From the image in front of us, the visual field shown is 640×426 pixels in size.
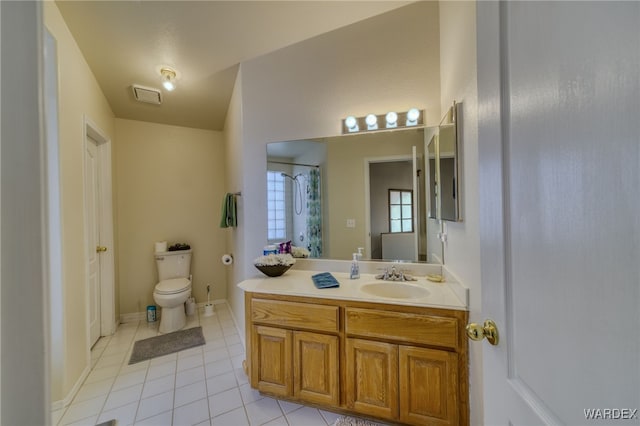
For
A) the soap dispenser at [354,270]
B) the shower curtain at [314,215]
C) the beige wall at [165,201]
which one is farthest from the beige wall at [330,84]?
the beige wall at [165,201]

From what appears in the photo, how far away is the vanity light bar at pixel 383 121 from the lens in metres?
1.88

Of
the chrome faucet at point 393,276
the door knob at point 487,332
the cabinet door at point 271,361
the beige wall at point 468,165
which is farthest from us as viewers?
Result: the chrome faucet at point 393,276

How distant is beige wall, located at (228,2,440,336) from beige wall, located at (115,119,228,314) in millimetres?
1390

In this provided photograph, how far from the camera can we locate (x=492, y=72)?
0.66m

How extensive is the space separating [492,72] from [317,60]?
177cm

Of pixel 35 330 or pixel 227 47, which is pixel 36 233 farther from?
pixel 227 47

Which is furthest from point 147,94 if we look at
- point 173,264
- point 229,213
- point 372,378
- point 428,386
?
point 428,386

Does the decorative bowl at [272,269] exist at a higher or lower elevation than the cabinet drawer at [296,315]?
higher

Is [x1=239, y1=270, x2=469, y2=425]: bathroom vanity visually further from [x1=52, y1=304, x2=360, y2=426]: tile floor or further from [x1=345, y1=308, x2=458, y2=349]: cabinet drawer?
[x1=52, y1=304, x2=360, y2=426]: tile floor

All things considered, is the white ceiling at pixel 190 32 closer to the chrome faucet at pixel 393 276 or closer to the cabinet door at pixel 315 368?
the chrome faucet at pixel 393 276

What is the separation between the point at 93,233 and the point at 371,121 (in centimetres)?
290

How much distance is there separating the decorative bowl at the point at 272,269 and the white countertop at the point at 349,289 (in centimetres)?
4

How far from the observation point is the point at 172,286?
281 centimetres

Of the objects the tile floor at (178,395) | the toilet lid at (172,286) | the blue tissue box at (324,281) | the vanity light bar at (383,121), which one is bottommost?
the tile floor at (178,395)
